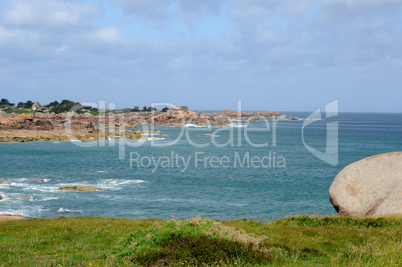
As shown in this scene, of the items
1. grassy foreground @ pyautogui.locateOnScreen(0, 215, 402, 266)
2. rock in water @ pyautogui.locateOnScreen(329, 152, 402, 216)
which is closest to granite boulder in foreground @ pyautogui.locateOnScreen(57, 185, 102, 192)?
grassy foreground @ pyautogui.locateOnScreen(0, 215, 402, 266)

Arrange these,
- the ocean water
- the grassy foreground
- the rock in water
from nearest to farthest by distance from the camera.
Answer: the grassy foreground, the rock in water, the ocean water

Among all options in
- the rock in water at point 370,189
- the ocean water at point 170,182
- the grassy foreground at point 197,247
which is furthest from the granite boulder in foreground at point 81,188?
the rock in water at point 370,189

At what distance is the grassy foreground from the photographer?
11023 millimetres

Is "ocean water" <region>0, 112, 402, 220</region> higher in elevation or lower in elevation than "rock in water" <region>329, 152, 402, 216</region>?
lower

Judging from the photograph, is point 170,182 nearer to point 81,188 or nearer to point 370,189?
point 81,188

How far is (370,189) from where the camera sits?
73.9 ft

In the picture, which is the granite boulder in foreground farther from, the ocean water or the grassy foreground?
the grassy foreground

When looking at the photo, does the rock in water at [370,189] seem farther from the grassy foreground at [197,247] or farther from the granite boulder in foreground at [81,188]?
the granite boulder in foreground at [81,188]

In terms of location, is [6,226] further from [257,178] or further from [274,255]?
[257,178]

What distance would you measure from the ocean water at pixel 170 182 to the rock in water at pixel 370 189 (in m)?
11.6

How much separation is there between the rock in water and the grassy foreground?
4956mm

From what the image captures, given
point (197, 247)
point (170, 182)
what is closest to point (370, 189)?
point (197, 247)

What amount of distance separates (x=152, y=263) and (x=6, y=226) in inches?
483

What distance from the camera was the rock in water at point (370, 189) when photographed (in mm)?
22047
